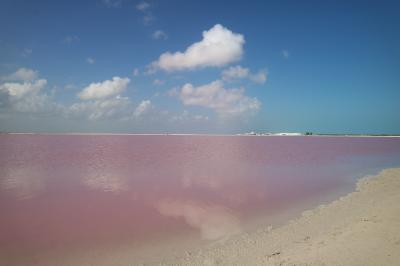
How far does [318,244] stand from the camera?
698cm

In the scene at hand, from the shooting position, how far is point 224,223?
399 inches

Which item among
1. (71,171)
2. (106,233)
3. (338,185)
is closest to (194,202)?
(106,233)

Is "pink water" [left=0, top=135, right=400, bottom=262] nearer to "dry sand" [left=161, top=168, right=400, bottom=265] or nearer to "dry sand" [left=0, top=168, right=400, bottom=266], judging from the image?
"dry sand" [left=0, top=168, right=400, bottom=266]

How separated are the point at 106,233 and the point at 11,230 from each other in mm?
3045

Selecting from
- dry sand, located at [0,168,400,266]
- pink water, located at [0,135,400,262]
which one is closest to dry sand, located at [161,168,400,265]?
dry sand, located at [0,168,400,266]

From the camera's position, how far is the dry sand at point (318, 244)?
20.0ft

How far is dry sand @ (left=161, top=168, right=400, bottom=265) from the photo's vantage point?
609 cm

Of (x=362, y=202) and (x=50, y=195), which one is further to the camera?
(x=50, y=195)

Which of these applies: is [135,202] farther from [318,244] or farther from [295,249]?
[318,244]

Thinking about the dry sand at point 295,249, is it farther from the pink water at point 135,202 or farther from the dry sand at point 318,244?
the pink water at point 135,202

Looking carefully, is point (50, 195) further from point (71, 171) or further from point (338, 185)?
point (338, 185)

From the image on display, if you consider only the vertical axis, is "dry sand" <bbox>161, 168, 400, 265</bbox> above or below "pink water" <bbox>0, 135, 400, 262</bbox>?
above

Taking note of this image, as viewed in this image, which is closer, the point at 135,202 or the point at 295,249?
the point at 295,249

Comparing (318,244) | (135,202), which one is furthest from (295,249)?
(135,202)
